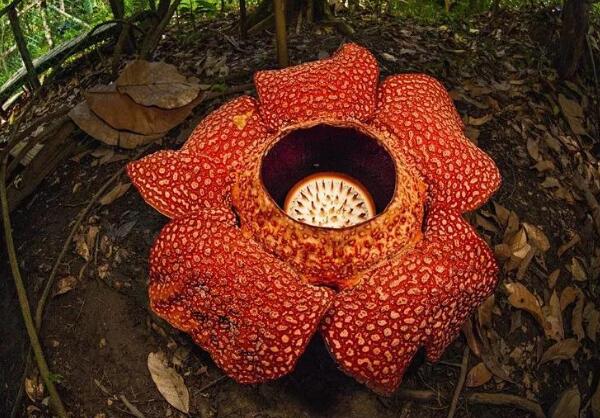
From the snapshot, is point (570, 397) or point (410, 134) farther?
point (570, 397)

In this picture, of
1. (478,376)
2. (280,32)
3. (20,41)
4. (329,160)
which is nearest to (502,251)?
(478,376)

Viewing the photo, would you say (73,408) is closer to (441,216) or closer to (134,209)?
(134,209)

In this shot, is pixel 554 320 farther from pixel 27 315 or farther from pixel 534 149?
pixel 27 315

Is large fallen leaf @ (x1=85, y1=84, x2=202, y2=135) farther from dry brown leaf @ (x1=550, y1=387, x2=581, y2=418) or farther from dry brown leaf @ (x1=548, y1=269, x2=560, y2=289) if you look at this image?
dry brown leaf @ (x1=550, y1=387, x2=581, y2=418)

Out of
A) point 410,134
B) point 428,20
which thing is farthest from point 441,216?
point 428,20

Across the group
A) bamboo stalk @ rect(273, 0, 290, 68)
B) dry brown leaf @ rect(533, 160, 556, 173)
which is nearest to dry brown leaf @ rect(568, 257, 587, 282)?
dry brown leaf @ rect(533, 160, 556, 173)

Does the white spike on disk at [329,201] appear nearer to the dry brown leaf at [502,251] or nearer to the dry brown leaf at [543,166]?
the dry brown leaf at [502,251]

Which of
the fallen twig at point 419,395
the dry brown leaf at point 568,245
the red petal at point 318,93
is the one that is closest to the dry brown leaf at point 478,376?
the fallen twig at point 419,395
